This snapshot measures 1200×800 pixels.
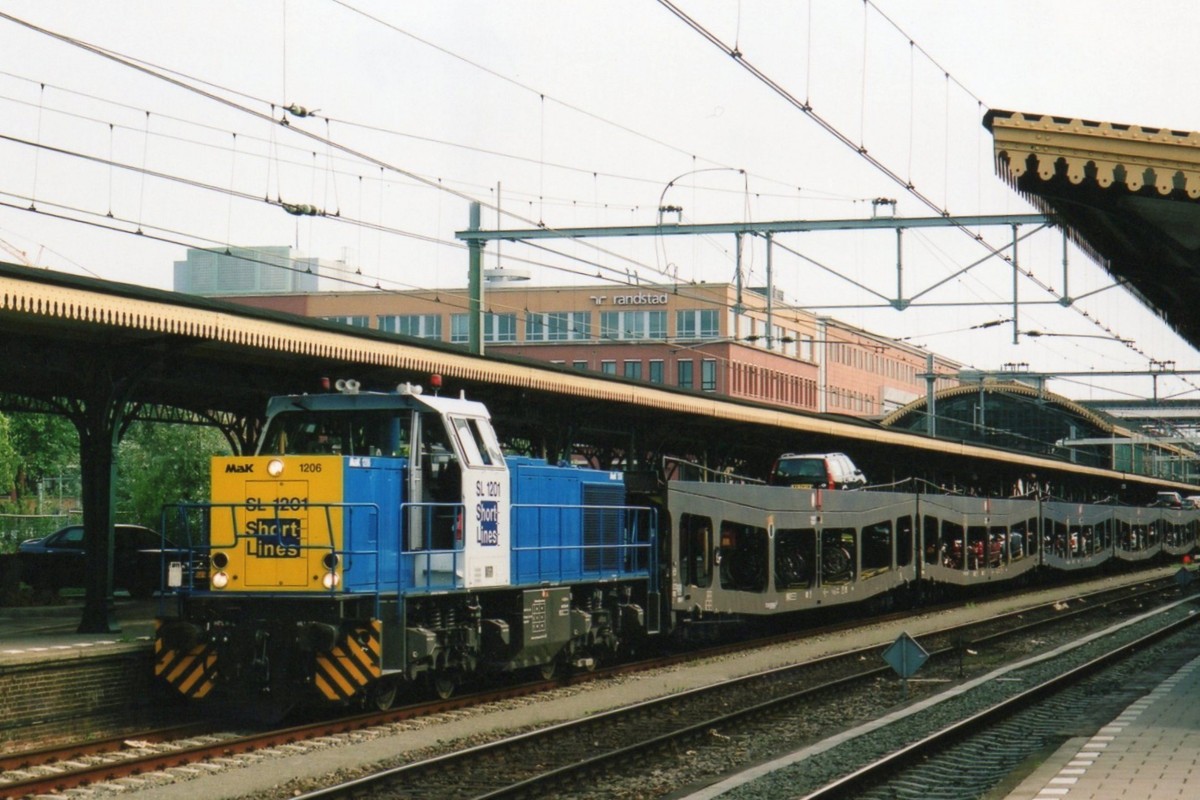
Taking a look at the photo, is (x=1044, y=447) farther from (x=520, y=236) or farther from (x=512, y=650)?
(x=512, y=650)

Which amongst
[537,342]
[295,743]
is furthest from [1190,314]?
[537,342]

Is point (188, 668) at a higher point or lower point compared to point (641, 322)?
lower

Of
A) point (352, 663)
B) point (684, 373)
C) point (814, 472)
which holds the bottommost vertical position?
point (352, 663)

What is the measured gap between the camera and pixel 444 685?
16.2m

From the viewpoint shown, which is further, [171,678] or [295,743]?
[171,678]

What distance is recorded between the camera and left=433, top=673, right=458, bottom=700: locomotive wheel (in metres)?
16.2

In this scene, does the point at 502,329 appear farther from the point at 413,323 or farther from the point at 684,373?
the point at 684,373

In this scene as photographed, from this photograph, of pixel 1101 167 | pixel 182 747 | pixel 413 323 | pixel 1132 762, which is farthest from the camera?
pixel 413 323

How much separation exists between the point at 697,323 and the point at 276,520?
3011 inches

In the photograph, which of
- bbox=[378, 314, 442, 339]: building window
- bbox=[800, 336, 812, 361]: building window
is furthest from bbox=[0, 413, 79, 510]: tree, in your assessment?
bbox=[800, 336, 812, 361]: building window

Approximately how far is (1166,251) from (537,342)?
76.8 m

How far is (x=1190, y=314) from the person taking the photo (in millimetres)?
16062

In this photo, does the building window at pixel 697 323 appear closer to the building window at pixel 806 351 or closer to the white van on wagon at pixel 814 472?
the building window at pixel 806 351

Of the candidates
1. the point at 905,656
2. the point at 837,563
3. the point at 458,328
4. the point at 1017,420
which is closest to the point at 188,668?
the point at 905,656
